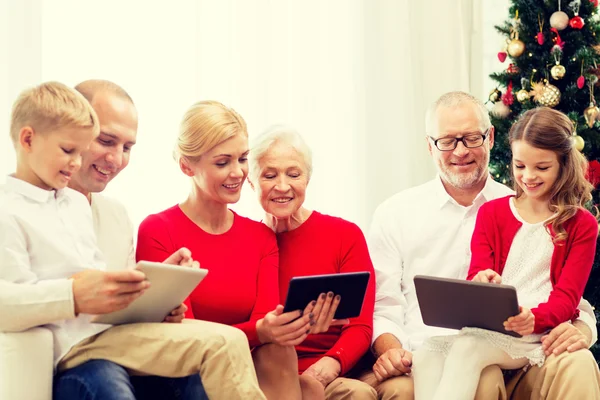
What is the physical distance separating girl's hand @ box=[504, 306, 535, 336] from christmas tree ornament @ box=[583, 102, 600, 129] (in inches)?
58.0

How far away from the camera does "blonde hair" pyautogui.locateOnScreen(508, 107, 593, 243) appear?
280 cm

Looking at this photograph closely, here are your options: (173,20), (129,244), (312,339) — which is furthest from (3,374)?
(173,20)

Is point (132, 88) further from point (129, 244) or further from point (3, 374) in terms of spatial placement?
point (3, 374)

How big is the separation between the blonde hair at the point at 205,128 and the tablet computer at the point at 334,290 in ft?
1.98

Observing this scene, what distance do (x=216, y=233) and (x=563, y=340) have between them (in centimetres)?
116

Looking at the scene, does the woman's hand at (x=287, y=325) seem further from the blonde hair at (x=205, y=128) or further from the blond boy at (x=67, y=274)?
the blonde hair at (x=205, y=128)

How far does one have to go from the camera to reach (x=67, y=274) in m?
2.26

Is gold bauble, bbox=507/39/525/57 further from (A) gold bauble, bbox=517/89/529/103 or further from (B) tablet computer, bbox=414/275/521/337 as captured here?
(B) tablet computer, bbox=414/275/521/337

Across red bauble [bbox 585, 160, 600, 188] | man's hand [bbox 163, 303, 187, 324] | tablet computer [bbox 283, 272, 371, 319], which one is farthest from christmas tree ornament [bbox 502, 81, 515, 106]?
man's hand [bbox 163, 303, 187, 324]

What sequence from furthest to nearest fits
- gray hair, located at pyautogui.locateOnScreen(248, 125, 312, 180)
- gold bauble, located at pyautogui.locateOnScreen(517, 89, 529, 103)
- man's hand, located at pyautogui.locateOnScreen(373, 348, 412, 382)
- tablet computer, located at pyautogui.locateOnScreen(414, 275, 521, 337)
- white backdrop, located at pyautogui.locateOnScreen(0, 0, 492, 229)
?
gold bauble, located at pyautogui.locateOnScreen(517, 89, 529, 103)
white backdrop, located at pyautogui.locateOnScreen(0, 0, 492, 229)
gray hair, located at pyautogui.locateOnScreen(248, 125, 312, 180)
man's hand, located at pyautogui.locateOnScreen(373, 348, 412, 382)
tablet computer, located at pyautogui.locateOnScreen(414, 275, 521, 337)

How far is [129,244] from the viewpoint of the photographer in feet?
8.74

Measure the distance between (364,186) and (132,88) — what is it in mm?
1324

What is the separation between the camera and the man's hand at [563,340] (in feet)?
8.66

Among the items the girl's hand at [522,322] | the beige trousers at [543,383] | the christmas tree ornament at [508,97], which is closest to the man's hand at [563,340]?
the beige trousers at [543,383]
